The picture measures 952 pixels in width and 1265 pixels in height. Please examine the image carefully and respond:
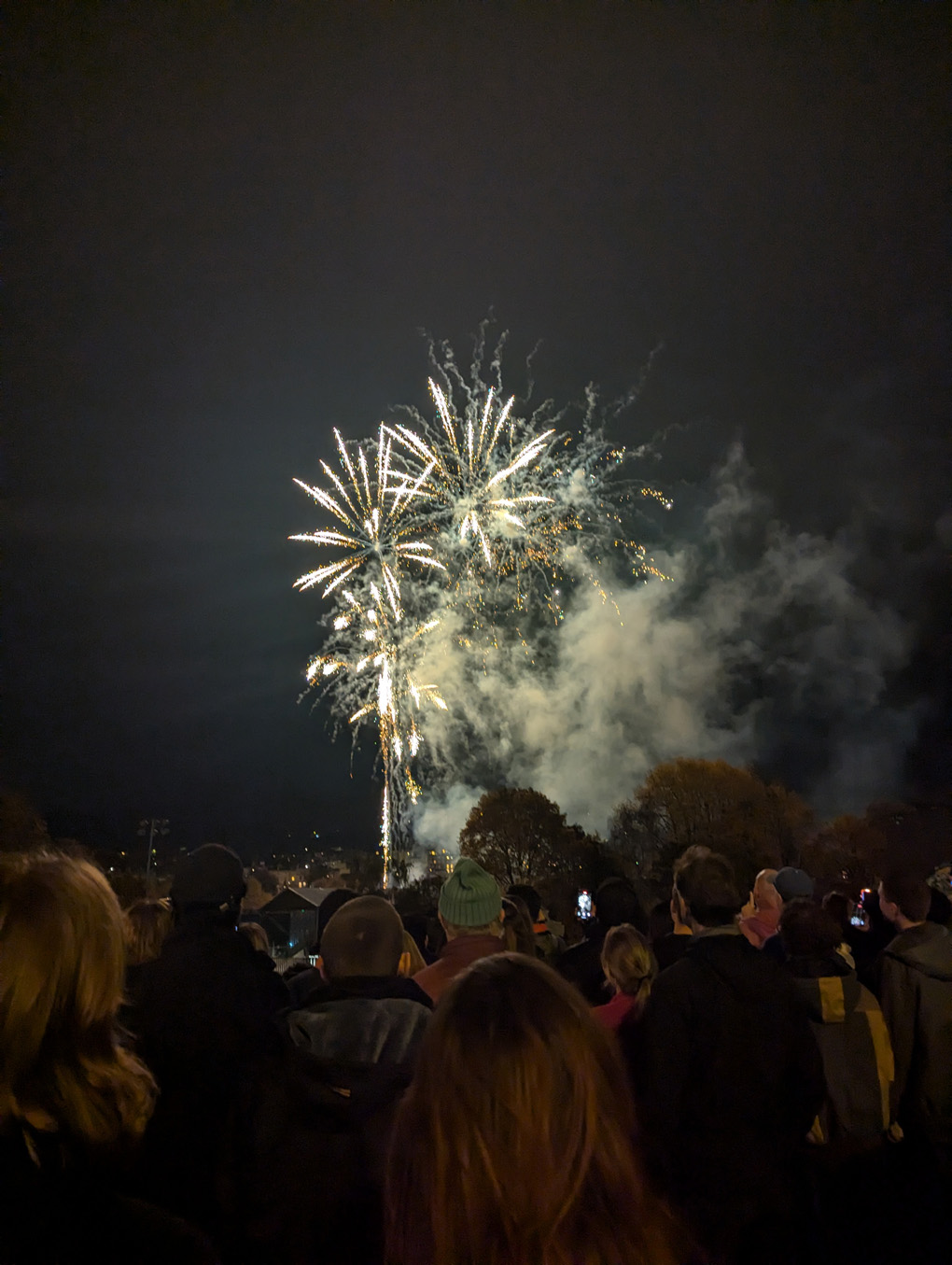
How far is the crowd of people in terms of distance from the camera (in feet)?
4.83

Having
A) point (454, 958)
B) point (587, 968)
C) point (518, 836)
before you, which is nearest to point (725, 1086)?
point (454, 958)

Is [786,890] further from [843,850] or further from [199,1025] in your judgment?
[843,850]

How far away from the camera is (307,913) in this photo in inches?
783

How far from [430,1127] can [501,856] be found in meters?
52.4

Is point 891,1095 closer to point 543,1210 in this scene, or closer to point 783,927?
point 783,927

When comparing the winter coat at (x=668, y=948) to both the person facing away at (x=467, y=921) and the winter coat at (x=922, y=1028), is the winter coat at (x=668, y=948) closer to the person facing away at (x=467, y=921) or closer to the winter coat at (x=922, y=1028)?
the winter coat at (x=922, y=1028)

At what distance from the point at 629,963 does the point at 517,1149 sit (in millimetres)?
2906

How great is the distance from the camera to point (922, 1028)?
428cm

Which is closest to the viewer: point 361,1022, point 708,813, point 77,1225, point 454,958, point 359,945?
point 77,1225

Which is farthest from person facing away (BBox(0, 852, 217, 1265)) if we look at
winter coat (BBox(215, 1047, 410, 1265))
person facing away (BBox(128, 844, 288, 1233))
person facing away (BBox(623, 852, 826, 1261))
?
person facing away (BBox(623, 852, 826, 1261))

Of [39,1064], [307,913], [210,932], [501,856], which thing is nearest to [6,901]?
[39,1064]

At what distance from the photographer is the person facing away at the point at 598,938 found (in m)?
5.34

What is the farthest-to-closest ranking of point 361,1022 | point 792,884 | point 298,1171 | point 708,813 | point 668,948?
point 708,813 → point 792,884 → point 668,948 → point 361,1022 → point 298,1171

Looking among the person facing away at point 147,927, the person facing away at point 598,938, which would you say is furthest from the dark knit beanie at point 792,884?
the person facing away at point 147,927
